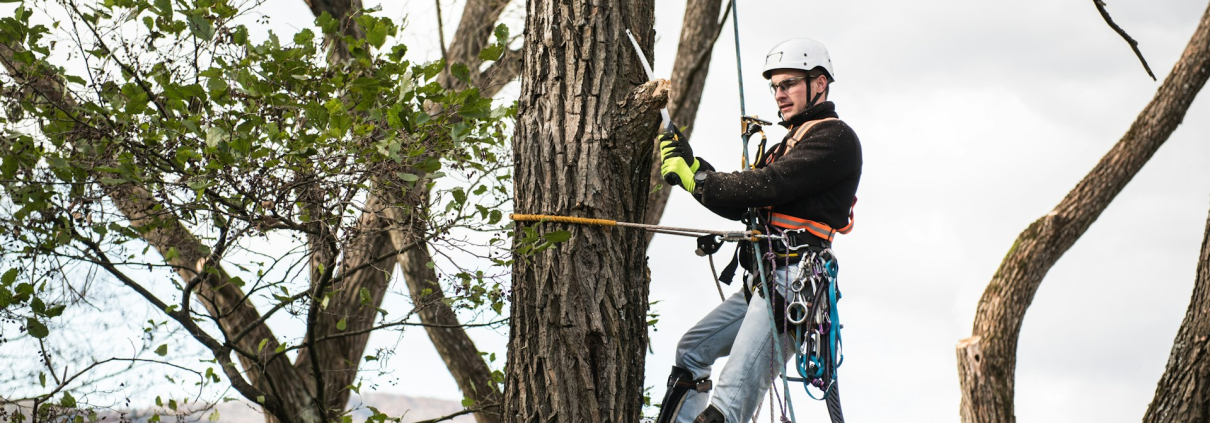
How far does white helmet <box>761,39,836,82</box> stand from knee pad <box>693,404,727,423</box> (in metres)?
1.34

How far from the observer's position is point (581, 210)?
3.65m

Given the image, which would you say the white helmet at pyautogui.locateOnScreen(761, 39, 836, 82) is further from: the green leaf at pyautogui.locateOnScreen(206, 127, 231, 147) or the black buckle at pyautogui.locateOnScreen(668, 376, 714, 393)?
the green leaf at pyautogui.locateOnScreen(206, 127, 231, 147)

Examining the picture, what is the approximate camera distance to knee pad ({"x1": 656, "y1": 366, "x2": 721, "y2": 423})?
12.4 feet

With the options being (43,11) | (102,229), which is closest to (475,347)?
(102,229)

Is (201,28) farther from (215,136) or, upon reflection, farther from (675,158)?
(675,158)

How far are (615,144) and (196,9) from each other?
5.47 ft

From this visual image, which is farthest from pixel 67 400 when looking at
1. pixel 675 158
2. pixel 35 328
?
pixel 675 158

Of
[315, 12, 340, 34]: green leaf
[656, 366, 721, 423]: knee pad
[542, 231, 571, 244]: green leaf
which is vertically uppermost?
[315, 12, 340, 34]: green leaf

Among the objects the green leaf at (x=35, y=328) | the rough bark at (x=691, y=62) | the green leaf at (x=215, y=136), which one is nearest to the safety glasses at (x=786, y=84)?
the green leaf at (x=215, y=136)

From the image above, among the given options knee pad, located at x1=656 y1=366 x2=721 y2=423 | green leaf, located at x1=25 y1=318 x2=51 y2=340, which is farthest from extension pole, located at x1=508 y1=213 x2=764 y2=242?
green leaf, located at x1=25 y1=318 x2=51 y2=340

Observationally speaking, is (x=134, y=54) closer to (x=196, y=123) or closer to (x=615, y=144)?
(x=196, y=123)

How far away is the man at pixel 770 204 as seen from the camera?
3559mm

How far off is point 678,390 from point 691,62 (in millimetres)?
4337

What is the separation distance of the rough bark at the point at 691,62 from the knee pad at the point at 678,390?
3.86 m
